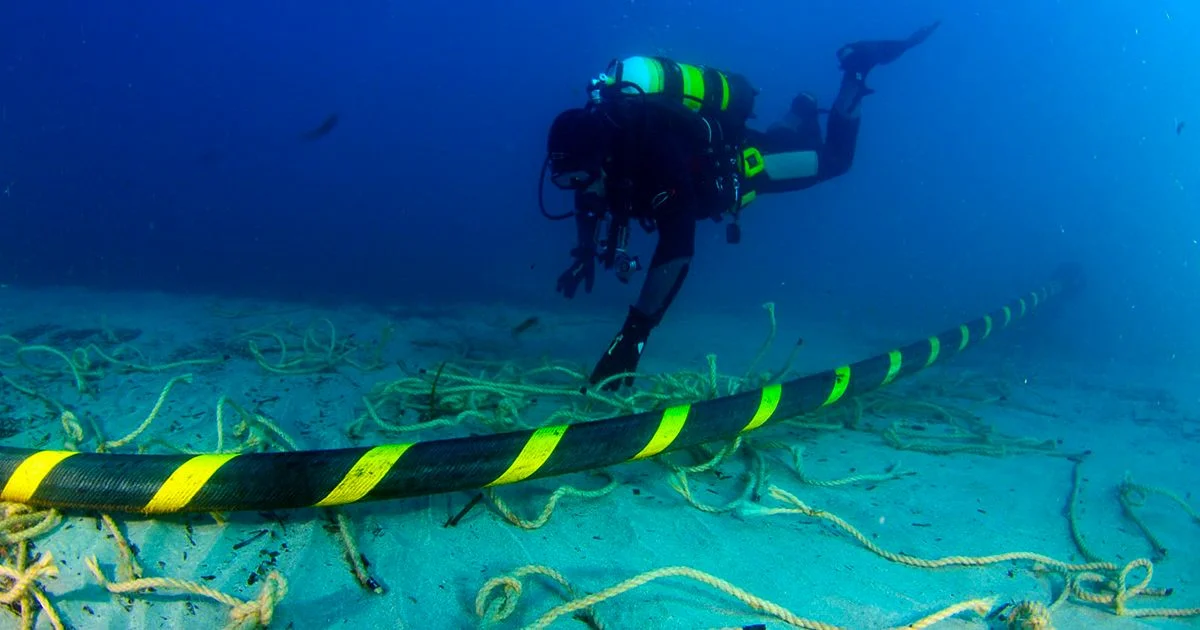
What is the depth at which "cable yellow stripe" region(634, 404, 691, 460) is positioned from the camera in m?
2.14

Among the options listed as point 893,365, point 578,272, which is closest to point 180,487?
point 578,272

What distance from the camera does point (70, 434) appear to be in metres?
2.23

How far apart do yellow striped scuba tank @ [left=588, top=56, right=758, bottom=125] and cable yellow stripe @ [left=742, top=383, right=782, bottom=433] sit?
2.61m

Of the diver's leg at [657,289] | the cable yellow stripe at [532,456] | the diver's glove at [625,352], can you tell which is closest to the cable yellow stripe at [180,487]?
the cable yellow stripe at [532,456]

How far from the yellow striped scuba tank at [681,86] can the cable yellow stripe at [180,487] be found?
355cm

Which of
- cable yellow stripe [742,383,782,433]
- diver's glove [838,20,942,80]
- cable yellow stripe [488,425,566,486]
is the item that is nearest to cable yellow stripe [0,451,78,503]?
cable yellow stripe [488,425,566,486]

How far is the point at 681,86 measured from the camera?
485 cm

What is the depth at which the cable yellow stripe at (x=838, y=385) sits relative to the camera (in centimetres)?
302

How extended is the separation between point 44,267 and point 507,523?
845 inches

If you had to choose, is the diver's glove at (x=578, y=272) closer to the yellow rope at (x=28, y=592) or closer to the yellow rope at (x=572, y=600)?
the yellow rope at (x=572, y=600)

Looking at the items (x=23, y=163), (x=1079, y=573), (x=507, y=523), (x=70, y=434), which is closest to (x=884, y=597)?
(x=1079, y=573)

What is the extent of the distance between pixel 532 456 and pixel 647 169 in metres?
2.54

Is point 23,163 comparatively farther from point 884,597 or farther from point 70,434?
point 884,597

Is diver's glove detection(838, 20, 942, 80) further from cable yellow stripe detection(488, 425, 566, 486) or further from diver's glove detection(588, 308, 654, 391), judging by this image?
cable yellow stripe detection(488, 425, 566, 486)
